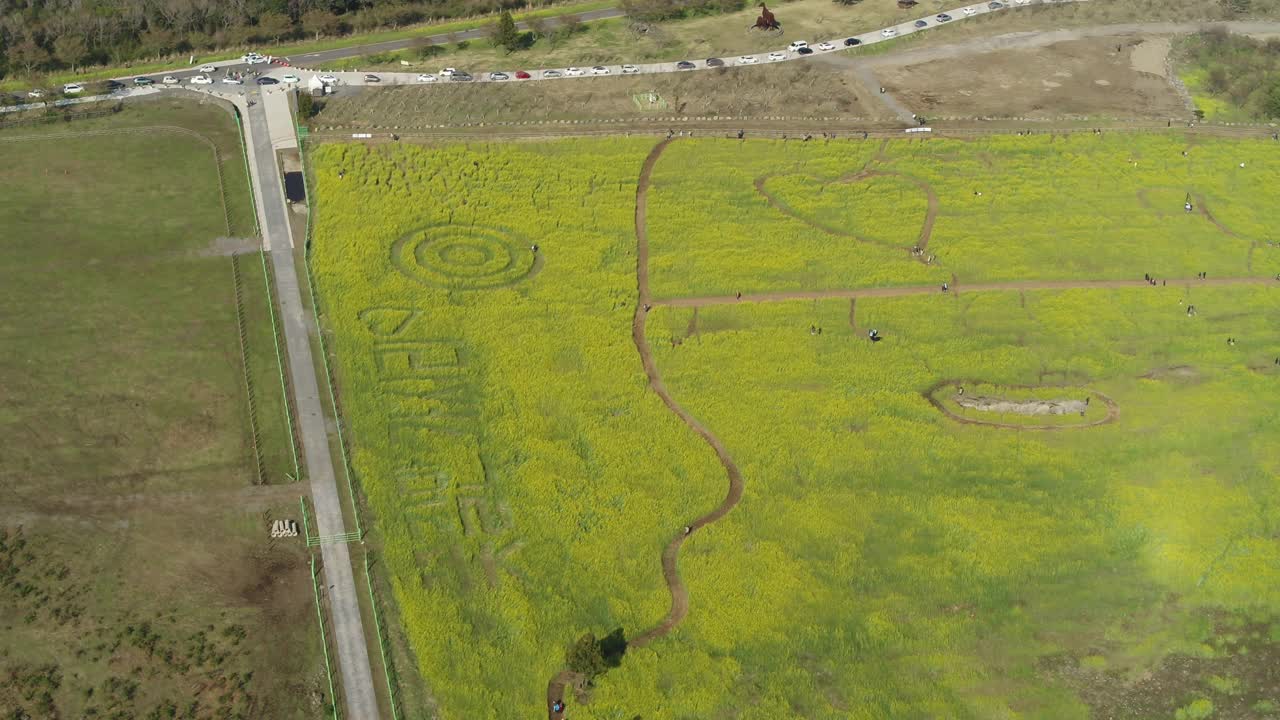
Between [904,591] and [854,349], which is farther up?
[854,349]

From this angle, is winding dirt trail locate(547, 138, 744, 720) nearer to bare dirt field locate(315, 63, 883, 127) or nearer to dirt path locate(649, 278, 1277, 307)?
dirt path locate(649, 278, 1277, 307)

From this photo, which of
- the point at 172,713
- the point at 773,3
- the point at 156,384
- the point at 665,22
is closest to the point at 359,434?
the point at 156,384

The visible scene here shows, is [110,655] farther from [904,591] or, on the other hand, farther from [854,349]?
[854,349]

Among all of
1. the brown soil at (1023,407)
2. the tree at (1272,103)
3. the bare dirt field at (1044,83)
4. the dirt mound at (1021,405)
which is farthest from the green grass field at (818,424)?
the tree at (1272,103)

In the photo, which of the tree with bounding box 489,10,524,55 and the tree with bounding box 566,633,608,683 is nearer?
the tree with bounding box 566,633,608,683

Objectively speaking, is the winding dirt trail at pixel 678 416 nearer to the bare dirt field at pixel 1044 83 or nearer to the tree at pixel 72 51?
the bare dirt field at pixel 1044 83

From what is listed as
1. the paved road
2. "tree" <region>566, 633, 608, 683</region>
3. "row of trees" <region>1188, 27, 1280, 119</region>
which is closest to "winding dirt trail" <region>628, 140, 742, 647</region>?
"tree" <region>566, 633, 608, 683</region>
